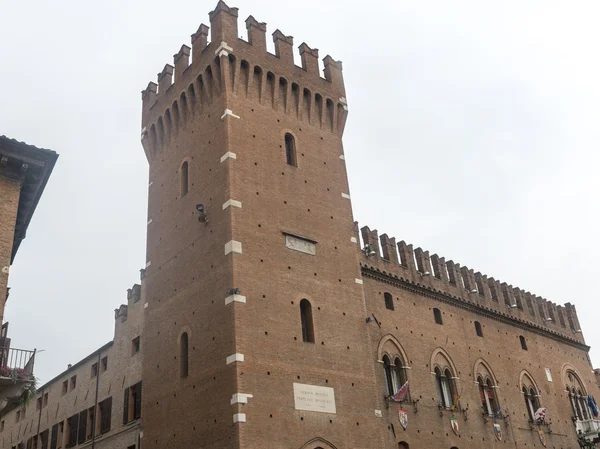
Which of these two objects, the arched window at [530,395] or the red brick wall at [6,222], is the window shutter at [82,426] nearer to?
the red brick wall at [6,222]

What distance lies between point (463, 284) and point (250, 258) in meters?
12.3

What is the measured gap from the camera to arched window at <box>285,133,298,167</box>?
67.8 ft

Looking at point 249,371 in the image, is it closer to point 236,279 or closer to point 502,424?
point 236,279

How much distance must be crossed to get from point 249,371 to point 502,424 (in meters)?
12.5

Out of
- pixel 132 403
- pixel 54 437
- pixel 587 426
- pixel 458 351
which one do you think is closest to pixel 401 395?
pixel 458 351

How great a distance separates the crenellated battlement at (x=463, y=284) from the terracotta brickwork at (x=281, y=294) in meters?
0.09

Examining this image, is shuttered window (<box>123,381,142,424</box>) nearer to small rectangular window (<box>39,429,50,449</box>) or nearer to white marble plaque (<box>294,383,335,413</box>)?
small rectangular window (<box>39,429,50,449</box>)

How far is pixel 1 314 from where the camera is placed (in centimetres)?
1272

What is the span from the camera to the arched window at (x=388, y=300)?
22656 mm

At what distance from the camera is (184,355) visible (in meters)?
18.2

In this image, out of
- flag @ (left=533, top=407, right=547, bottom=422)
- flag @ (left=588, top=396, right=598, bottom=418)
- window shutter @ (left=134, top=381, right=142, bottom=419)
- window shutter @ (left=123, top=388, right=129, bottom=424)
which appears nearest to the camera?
window shutter @ (left=134, top=381, right=142, bottom=419)

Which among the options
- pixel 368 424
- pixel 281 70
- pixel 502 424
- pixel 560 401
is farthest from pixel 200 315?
pixel 560 401

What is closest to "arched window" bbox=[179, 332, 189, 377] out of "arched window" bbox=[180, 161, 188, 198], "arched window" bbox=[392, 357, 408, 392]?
"arched window" bbox=[180, 161, 188, 198]

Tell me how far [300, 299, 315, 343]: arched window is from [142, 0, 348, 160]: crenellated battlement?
660 cm
